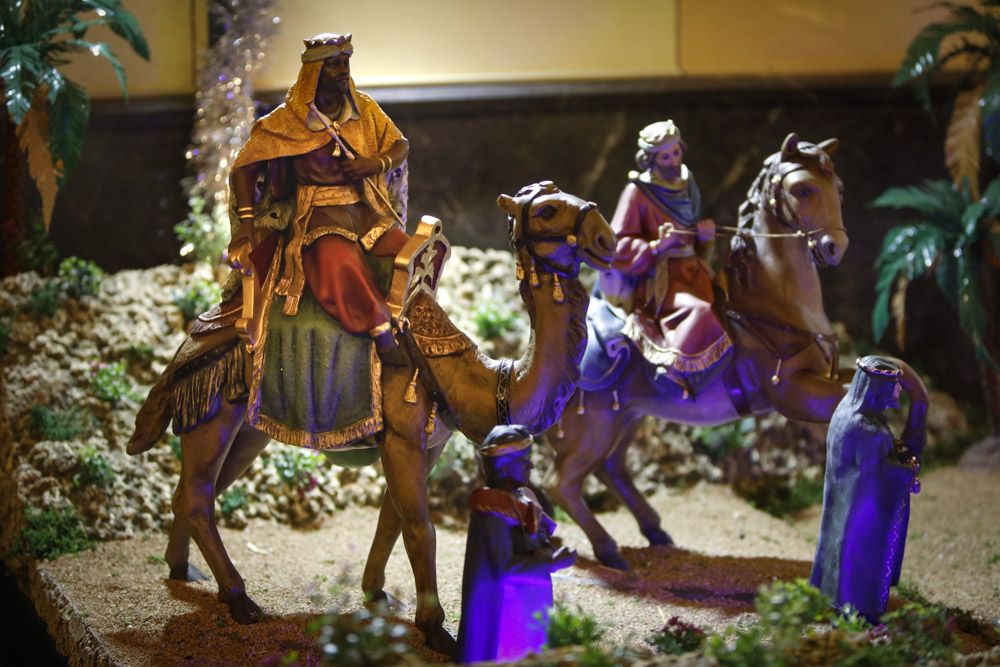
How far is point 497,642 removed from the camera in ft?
14.4

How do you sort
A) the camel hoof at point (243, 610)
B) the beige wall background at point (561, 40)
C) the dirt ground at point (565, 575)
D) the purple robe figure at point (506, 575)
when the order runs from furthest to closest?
the beige wall background at point (561, 40), the camel hoof at point (243, 610), the dirt ground at point (565, 575), the purple robe figure at point (506, 575)

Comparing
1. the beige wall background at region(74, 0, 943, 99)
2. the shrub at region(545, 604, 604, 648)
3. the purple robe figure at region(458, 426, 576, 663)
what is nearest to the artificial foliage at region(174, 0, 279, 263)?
the beige wall background at region(74, 0, 943, 99)

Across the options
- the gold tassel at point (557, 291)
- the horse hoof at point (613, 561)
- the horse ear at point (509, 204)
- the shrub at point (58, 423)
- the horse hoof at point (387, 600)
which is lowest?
the horse hoof at point (387, 600)

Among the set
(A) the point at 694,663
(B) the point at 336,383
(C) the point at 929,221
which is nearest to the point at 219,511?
(B) the point at 336,383

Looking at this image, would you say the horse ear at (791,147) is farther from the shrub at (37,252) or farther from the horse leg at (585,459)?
the shrub at (37,252)

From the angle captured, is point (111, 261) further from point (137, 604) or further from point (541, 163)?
point (137, 604)

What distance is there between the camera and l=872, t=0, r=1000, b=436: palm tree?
9.44m

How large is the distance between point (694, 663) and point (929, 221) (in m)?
7.21

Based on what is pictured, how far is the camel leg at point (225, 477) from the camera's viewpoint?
20.0 feet

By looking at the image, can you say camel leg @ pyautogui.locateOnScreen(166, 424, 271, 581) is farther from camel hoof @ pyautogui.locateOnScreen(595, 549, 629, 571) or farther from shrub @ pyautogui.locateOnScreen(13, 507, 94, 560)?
camel hoof @ pyautogui.locateOnScreen(595, 549, 629, 571)

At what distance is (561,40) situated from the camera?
10.0m

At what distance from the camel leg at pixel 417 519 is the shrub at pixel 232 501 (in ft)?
9.08

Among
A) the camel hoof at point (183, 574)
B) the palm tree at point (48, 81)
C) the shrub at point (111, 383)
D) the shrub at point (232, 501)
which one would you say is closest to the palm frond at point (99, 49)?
the palm tree at point (48, 81)

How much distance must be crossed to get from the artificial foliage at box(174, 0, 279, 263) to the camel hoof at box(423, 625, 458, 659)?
195 inches
